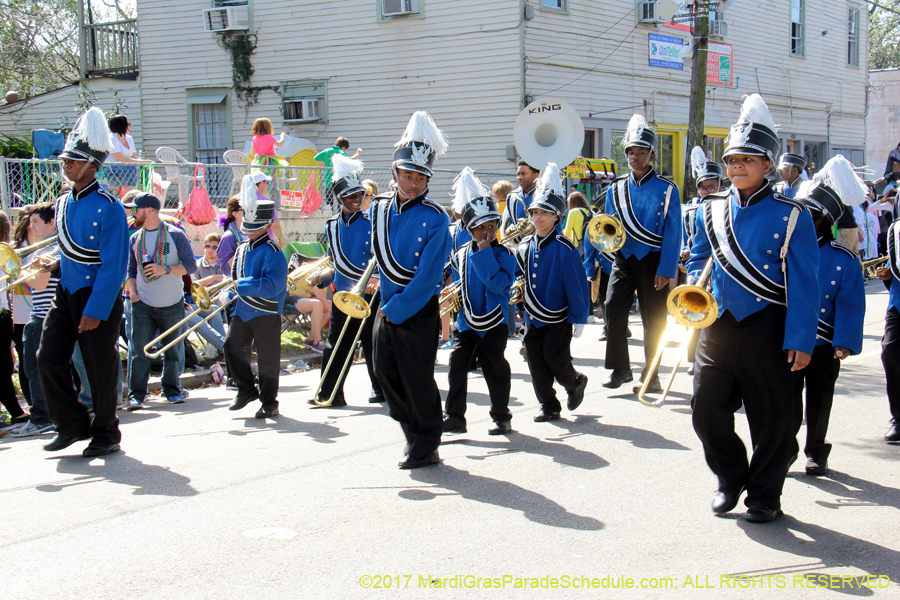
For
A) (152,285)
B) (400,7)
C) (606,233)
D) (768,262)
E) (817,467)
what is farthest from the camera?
(400,7)

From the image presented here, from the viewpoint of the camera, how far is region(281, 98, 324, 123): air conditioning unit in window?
62.3 ft

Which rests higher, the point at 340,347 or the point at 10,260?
the point at 10,260

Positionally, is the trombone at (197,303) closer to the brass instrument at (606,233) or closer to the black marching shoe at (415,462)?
the black marching shoe at (415,462)

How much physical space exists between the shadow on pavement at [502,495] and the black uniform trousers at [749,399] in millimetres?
743

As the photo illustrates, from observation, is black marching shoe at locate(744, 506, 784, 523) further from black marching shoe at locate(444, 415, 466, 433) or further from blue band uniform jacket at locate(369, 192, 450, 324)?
black marching shoe at locate(444, 415, 466, 433)

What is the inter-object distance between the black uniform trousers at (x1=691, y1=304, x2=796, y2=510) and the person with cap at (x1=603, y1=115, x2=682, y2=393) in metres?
2.69

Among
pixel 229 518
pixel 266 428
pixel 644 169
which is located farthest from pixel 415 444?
pixel 644 169

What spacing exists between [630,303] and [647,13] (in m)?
14.0

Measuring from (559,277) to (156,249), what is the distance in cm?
369

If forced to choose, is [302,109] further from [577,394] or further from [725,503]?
[725,503]

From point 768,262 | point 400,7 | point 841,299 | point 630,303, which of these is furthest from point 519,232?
point 400,7

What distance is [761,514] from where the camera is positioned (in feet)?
14.4

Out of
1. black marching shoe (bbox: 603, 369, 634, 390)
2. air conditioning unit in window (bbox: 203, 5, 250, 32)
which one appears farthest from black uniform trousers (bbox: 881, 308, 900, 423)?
air conditioning unit in window (bbox: 203, 5, 250, 32)

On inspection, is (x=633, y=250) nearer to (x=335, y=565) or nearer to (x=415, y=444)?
(x=415, y=444)
